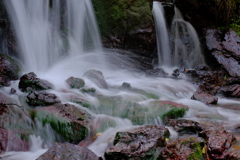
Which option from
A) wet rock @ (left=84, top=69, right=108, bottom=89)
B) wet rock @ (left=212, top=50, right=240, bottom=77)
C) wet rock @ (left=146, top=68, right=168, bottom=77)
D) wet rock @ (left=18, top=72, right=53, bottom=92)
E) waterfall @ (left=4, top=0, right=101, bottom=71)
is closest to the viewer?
wet rock @ (left=18, top=72, right=53, bottom=92)

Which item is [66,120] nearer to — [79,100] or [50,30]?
[79,100]

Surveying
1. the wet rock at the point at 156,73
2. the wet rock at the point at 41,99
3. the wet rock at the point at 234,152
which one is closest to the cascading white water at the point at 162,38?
the wet rock at the point at 156,73

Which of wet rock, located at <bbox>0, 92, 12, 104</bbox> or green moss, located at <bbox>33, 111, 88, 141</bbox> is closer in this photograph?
green moss, located at <bbox>33, 111, 88, 141</bbox>

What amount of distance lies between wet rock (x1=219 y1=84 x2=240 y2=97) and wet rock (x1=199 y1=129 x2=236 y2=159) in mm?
3610

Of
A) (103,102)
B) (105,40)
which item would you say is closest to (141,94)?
(103,102)

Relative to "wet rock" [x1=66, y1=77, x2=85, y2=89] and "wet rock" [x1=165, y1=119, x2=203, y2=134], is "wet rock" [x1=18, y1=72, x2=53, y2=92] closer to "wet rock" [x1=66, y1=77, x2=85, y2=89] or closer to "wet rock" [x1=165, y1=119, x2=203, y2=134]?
"wet rock" [x1=66, y1=77, x2=85, y2=89]

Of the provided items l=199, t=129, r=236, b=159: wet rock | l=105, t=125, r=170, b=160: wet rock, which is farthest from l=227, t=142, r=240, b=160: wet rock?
l=105, t=125, r=170, b=160: wet rock

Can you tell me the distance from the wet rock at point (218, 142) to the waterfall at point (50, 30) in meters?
5.55

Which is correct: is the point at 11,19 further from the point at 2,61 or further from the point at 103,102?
the point at 103,102

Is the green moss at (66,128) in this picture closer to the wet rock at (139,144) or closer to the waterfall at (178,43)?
the wet rock at (139,144)

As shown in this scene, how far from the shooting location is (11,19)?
7.08 m

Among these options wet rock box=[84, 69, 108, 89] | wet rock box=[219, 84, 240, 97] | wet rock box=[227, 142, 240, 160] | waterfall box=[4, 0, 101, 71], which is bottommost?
wet rock box=[219, 84, 240, 97]

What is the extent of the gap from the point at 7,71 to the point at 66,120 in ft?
9.60

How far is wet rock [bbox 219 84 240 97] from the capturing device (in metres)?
6.59
